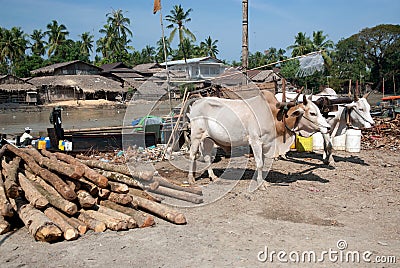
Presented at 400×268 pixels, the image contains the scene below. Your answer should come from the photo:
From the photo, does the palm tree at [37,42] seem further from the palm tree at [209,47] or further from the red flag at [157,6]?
the red flag at [157,6]

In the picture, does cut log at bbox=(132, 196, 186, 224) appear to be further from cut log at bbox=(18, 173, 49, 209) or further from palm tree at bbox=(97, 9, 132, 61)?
palm tree at bbox=(97, 9, 132, 61)

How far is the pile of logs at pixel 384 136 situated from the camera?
500 inches

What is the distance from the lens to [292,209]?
21.6 ft

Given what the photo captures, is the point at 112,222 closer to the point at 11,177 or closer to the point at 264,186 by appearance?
the point at 11,177

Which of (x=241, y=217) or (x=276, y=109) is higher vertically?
(x=276, y=109)

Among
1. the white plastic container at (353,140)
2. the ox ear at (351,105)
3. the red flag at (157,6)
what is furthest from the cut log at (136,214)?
the white plastic container at (353,140)

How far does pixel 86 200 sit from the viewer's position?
18.2ft

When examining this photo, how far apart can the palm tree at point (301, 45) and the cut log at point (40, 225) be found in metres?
55.4

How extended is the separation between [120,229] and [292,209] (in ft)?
9.96

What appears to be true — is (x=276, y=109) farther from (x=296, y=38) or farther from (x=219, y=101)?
(x=296, y=38)

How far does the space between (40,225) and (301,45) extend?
57981 millimetres

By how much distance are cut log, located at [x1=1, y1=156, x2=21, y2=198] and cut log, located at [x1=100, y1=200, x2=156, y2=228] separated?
1305 mm

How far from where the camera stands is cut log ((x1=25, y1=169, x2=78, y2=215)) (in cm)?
536

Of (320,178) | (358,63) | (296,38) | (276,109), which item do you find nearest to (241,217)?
(276,109)
